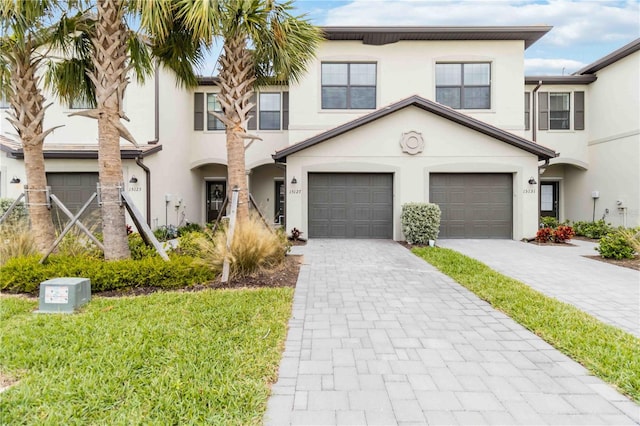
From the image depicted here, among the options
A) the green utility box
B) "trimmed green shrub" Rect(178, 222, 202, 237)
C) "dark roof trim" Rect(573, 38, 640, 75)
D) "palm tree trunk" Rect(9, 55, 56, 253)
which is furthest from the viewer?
"trimmed green shrub" Rect(178, 222, 202, 237)

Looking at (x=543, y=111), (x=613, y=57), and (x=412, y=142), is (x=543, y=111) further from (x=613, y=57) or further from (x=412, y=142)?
(x=412, y=142)

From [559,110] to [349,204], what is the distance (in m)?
11.5

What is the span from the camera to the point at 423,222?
35.9ft

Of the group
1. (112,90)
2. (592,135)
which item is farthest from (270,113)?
(592,135)

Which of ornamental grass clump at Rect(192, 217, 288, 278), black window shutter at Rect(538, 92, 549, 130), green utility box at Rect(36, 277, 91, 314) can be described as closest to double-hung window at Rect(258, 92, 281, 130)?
ornamental grass clump at Rect(192, 217, 288, 278)

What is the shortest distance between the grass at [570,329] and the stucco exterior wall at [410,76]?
371 inches

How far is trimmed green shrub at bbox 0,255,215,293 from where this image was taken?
18.6 ft

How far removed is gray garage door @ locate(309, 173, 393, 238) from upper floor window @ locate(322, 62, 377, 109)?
3669 mm

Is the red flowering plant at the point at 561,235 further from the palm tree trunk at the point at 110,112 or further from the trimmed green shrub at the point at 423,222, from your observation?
the palm tree trunk at the point at 110,112

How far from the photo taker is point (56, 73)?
7449 mm

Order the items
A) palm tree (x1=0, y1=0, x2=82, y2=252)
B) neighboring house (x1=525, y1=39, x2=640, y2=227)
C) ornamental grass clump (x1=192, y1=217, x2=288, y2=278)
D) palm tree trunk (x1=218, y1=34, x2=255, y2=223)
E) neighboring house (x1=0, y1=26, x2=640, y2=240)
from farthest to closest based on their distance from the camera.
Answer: neighboring house (x1=525, y1=39, x2=640, y2=227) → neighboring house (x1=0, y1=26, x2=640, y2=240) → palm tree trunk (x1=218, y1=34, x2=255, y2=223) → palm tree (x1=0, y1=0, x2=82, y2=252) → ornamental grass clump (x1=192, y1=217, x2=288, y2=278)

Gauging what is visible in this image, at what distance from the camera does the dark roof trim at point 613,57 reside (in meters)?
12.5

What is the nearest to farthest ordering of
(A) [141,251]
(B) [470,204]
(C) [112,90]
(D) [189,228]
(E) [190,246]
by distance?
(C) [112,90], (A) [141,251], (E) [190,246], (B) [470,204], (D) [189,228]

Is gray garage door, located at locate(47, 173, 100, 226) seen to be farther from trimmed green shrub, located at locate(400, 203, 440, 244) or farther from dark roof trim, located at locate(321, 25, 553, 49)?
trimmed green shrub, located at locate(400, 203, 440, 244)
